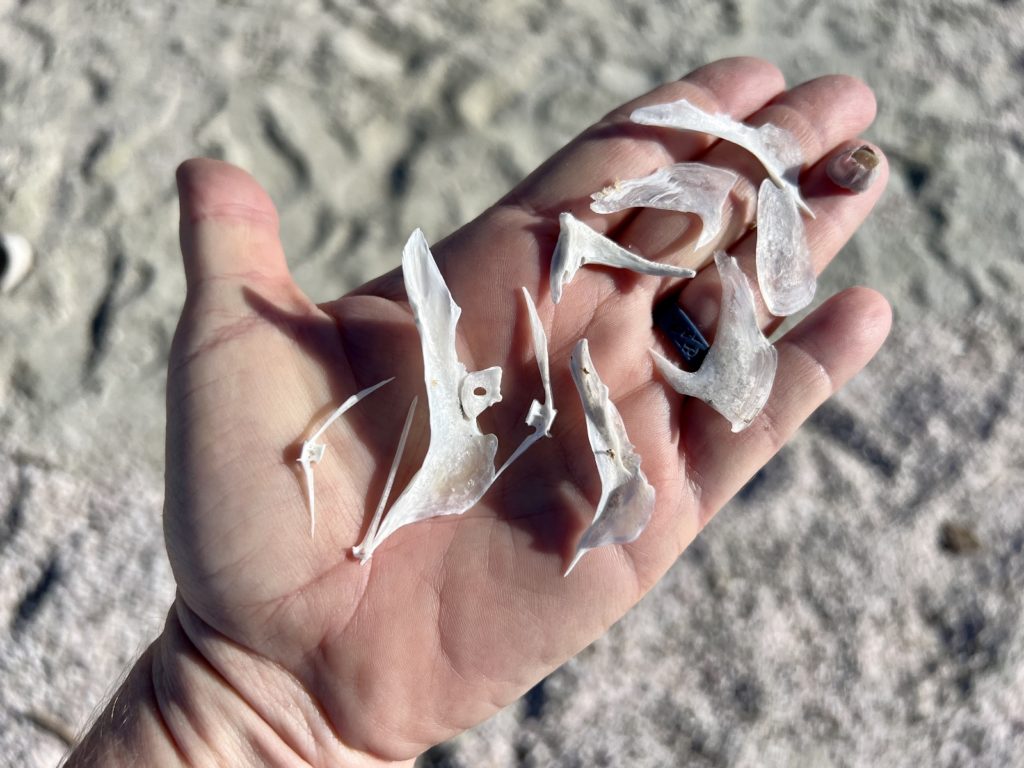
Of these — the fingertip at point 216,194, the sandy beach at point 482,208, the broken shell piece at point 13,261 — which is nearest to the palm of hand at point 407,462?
the fingertip at point 216,194

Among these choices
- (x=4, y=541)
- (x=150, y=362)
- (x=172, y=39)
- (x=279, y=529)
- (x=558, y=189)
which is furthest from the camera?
(x=172, y=39)

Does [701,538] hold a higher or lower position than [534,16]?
lower

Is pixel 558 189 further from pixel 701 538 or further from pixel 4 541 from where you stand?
pixel 4 541

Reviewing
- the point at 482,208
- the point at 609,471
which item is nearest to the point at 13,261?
the point at 482,208

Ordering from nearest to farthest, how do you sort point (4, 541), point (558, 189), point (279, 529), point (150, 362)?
point (279, 529) → point (558, 189) → point (4, 541) → point (150, 362)

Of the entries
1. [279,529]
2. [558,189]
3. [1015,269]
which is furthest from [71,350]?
[1015,269]

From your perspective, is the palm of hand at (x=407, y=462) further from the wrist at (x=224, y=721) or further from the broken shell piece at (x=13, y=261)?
the broken shell piece at (x=13, y=261)

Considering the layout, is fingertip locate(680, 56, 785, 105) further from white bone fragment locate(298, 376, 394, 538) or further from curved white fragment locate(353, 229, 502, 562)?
white bone fragment locate(298, 376, 394, 538)

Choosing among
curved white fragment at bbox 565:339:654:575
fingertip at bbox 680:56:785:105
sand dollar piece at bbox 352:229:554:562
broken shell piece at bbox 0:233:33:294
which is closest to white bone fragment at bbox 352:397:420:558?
sand dollar piece at bbox 352:229:554:562
